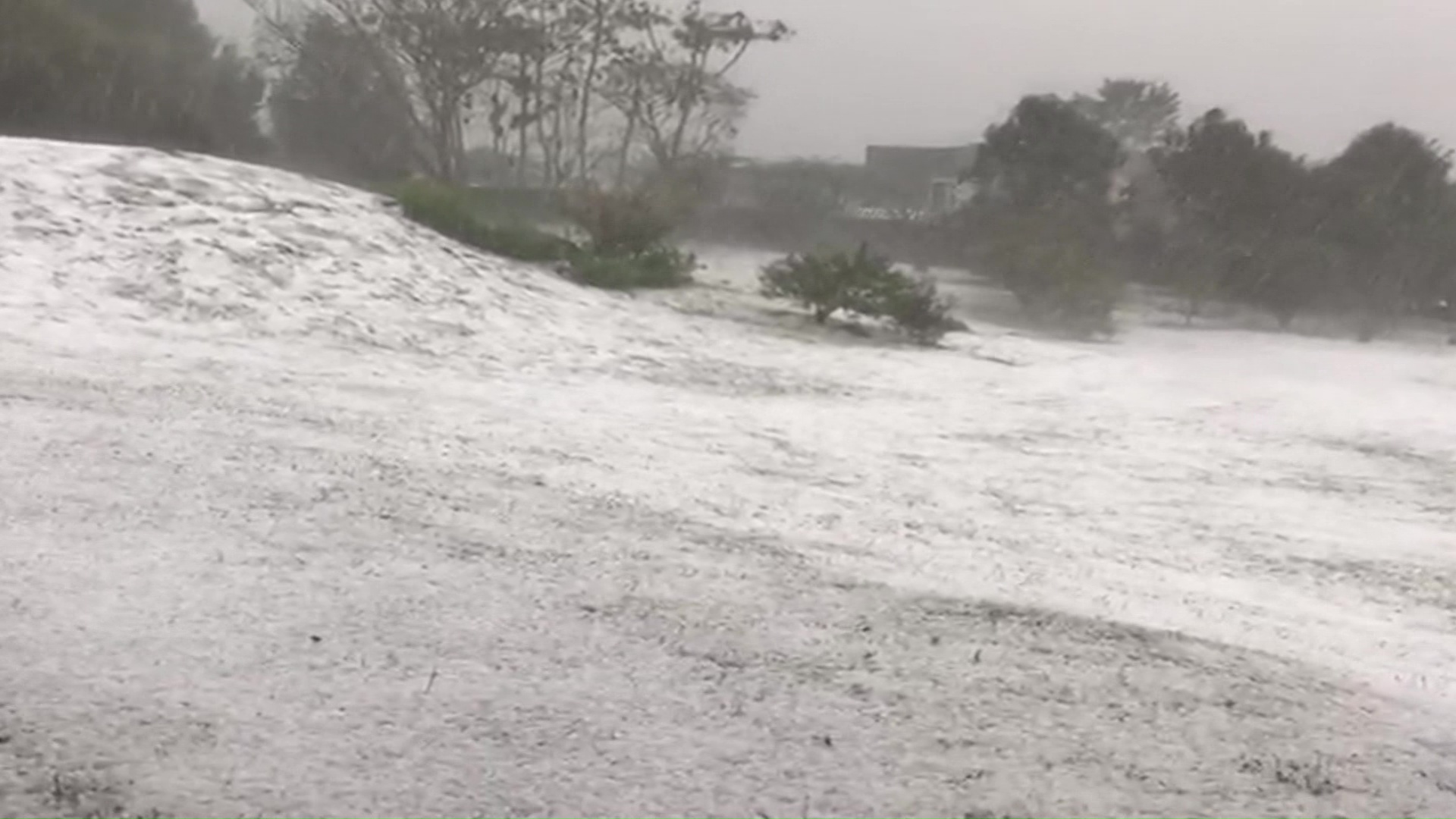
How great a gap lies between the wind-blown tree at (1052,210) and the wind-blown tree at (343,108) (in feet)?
15.5

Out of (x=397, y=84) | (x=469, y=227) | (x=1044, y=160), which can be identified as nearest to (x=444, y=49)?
(x=397, y=84)

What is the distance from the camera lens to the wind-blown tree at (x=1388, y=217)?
754cm

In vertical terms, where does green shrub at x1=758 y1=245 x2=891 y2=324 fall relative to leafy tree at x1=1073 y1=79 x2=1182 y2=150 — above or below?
below

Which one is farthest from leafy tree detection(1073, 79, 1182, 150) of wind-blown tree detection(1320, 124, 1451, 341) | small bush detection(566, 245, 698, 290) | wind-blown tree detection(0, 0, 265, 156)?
wind-blown tree detection(0, 0, 265, 156)

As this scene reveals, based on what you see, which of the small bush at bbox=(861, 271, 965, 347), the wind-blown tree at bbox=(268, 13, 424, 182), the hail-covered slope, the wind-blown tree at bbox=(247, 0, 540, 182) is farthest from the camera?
the wind-blown tree at bbox=(247, 0, 540, 182)

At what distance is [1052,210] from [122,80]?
7406 millimetres

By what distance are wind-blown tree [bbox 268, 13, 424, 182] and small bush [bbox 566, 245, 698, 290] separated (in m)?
1.86

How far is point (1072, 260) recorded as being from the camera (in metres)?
9.20

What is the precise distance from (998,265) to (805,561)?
20.7 ft

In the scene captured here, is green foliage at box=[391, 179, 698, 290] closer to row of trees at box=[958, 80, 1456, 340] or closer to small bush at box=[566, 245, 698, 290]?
small bush at box=[566, 245, 698, 290]

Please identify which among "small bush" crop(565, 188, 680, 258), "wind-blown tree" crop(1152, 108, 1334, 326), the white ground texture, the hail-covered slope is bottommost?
the white ground texture

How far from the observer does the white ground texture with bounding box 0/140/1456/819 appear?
2342 mm

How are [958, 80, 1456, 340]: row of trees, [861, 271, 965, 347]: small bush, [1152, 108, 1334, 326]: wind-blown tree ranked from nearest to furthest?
[958, 80, 1456, 340]: row of trees < [1152, 108, 1334, 326]: wind-blown tree < [861, 271, 965, 347]: small bush

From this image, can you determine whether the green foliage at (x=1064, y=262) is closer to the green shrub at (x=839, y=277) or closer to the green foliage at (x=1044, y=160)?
the green foliage at (x=1044, y=160)
